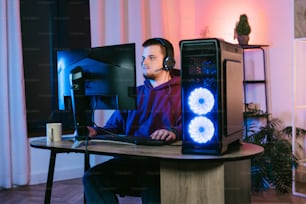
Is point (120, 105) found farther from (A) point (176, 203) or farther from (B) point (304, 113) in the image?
(B) point (304, 113)

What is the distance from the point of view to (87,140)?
6.75ft

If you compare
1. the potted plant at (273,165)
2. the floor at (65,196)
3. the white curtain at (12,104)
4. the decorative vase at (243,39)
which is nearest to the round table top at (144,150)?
the floor at (65,196)

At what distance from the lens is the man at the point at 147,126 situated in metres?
2.07

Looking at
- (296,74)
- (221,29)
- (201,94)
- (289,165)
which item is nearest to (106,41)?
(221,29)

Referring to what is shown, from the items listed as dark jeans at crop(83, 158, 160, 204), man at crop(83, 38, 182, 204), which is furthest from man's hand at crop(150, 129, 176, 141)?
dark jeans at crop(83, 158, 160, 204)

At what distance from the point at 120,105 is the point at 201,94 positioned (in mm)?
515

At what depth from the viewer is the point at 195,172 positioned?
171cm

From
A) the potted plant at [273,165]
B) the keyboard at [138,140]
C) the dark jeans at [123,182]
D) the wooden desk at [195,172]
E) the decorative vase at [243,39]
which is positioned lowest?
the potted plant at [273,165]

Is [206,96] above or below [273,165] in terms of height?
above

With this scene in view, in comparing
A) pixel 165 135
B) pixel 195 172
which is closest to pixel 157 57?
pixel 165 135

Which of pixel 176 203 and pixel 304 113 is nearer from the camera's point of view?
pixel 176 203

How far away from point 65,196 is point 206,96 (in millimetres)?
2123

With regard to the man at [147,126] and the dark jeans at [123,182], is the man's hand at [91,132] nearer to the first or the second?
the man at [147,126]

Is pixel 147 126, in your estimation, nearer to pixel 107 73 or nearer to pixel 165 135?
pixel 165 135
